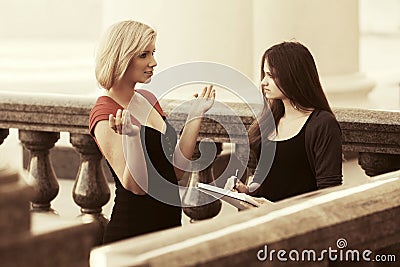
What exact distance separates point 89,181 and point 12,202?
3.81 metres

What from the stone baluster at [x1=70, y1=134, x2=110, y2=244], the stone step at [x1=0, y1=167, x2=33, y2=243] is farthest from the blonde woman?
the stone step at [x1=0, y1=167, x2=33, y2=243]

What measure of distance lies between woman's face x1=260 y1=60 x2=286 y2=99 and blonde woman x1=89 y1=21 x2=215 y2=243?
18 cm

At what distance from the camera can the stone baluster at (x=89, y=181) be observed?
546 cm

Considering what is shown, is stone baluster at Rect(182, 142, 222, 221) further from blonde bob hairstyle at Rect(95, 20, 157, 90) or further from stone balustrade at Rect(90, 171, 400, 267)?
stone balustrade at Rect(90, 171, 400, 267)

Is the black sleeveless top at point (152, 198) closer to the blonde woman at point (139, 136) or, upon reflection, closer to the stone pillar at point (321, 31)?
the blonde woman at point (139, 136)

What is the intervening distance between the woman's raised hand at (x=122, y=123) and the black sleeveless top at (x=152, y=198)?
0.37 meters

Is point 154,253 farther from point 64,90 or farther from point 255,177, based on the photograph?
point 64,90

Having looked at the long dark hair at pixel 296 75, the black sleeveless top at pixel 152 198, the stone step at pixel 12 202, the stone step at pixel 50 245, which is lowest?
the black sleeveless top at pixel 152 198

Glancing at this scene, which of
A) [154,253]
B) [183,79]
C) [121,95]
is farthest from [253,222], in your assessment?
[183,79]

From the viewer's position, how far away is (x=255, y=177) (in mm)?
4246

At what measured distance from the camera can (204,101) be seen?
4.30 meters

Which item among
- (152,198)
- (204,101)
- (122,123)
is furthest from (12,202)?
(152,198)

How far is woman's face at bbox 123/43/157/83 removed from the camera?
4365mm

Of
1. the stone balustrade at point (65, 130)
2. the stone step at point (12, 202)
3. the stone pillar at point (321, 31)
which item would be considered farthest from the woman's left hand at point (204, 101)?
the stone pillar at point (321, 31)
